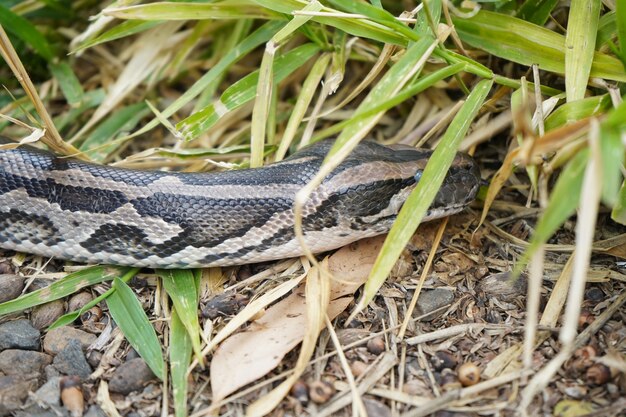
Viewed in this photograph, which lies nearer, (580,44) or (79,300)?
(580,44)

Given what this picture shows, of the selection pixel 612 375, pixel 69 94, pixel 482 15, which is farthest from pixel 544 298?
pixel 69 94

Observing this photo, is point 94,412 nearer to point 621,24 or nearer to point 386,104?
point 386,104

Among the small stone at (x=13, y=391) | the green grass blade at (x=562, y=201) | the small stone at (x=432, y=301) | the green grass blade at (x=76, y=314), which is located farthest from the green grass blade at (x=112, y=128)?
the green grass blade at (x=562, y=201)

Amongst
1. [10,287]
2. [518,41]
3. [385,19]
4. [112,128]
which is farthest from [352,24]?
[10,287]

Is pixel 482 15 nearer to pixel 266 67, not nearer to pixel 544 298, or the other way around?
pixel 266 67

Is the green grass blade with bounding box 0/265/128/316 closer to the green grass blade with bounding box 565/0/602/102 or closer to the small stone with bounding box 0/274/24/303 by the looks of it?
the small stone with bounding box 0/274/24/303

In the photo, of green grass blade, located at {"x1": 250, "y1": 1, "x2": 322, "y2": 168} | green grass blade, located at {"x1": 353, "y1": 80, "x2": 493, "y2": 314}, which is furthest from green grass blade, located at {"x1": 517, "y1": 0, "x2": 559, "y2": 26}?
green grass blade, located at {"x1": 250, "y1": 1, "x2": 322, "y2": 168}
